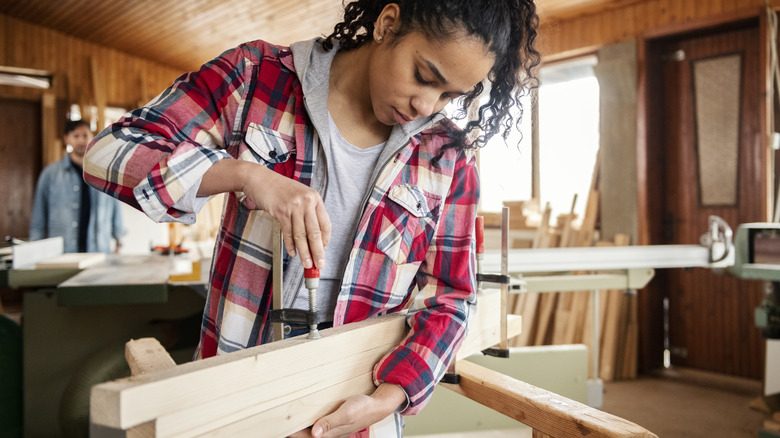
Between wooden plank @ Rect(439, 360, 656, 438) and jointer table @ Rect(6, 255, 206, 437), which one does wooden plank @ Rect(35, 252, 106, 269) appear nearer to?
jointer table @ Rect(6, 255, 206, 437)

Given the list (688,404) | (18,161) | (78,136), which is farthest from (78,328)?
(18,161)

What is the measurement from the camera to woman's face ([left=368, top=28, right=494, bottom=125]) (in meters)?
0.93

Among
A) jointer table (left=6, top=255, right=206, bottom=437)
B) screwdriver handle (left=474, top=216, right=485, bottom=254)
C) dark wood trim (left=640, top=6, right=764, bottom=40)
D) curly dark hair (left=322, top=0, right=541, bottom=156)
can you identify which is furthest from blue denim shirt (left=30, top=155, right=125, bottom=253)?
dark wood trim (left=640, top=6, right=764, bottom=40)

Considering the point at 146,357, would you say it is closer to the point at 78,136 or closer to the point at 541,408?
the point at 541,408

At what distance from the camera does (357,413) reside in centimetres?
91

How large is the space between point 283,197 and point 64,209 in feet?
15.6

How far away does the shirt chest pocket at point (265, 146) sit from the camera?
97 cm

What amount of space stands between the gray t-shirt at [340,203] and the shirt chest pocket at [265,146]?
0.29 ft

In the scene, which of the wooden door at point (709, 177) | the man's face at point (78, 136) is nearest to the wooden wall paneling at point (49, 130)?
the man's face at point (78, 136)

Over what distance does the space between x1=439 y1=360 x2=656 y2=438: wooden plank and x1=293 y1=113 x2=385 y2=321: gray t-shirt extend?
414 mm

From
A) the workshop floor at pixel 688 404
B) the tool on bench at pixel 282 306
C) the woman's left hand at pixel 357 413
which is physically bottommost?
the workshop floor at pixel 688 404

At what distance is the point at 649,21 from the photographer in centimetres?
449

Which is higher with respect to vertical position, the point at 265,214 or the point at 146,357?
the point at 265,214

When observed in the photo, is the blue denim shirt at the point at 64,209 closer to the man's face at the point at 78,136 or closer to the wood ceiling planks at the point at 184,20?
the man's face at the point at 78,136
